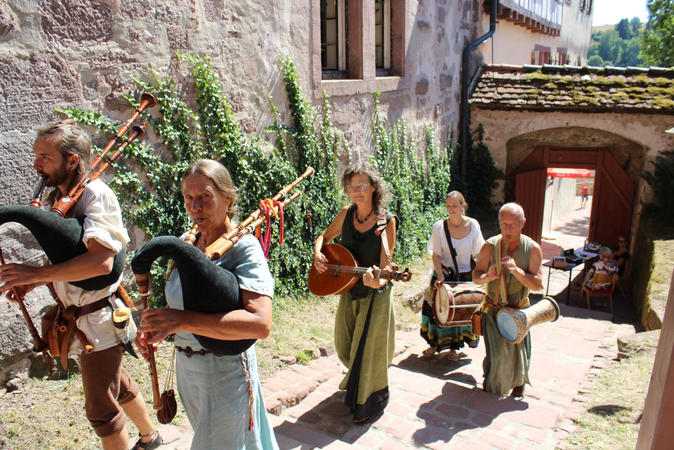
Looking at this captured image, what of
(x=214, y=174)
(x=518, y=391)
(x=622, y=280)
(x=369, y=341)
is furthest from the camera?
(x=622, y=280)

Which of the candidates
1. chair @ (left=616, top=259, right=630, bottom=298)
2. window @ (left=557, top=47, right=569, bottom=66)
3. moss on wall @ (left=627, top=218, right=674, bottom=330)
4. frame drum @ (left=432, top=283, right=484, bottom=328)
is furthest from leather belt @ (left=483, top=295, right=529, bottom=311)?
window @ (left=557, top=47, right=569, bottom=66)

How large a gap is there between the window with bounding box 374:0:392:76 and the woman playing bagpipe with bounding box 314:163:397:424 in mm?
5369

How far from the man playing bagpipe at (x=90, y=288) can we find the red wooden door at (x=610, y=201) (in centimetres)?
1081

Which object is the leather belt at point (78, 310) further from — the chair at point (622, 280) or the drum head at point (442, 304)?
the chair at point (622, 280)

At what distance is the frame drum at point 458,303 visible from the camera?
4.80 m

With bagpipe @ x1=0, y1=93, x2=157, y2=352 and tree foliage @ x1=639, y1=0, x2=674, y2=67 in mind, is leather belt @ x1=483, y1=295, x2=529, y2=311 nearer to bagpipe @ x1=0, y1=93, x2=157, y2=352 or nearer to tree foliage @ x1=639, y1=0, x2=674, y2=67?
bagpipe @ x1=0, y1=93, x2=157, y2=352

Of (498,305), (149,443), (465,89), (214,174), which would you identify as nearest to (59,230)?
(214,174)

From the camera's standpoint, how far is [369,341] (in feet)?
12.7

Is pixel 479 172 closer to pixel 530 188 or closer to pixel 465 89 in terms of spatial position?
pixel 530 188

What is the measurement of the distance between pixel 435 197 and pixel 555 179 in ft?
38.6

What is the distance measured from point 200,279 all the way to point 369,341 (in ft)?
6.76

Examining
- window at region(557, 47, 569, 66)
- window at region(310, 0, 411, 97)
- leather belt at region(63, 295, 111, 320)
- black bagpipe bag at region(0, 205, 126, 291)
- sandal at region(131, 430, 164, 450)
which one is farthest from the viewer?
window at region(557, 47, 569, 66)

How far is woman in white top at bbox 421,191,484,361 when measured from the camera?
532 centimetres

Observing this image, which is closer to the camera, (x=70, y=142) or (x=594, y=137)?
(x=70, y=142)
